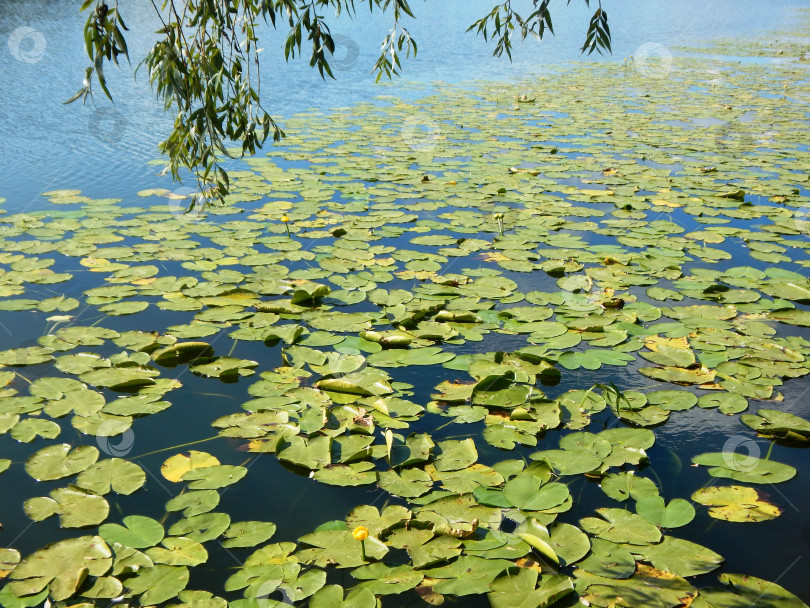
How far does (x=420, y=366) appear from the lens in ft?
8.34

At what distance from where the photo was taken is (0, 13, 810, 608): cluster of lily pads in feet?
5.23

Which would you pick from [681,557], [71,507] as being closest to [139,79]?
[71,507]

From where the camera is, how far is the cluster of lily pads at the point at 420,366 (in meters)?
1.59

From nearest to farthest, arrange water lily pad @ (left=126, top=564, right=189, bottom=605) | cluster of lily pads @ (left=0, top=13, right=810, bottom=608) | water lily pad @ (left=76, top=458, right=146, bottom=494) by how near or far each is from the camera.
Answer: water lily pad @ (left=126, top=564, right=189, bottom=605) → cluster of lily pads @ (left=0, top=13, right=810, bottom=608) → water lily pad @ (left=76, top=458, right=146, bottom=494)

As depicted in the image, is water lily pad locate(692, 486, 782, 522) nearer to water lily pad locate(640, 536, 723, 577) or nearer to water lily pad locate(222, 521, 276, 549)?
water lily pad locate(640, 536, 723, 577)

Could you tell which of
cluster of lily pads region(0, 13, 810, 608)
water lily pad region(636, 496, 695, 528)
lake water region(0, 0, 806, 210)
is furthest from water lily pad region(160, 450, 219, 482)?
lake water region(0, 0, 806, 210)

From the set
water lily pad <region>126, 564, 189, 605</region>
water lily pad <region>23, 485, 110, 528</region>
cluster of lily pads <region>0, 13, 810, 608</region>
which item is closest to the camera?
water lily pad <region>126, 564, 189, 605</region>

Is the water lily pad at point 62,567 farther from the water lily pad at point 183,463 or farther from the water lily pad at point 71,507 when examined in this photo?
the water lily pad at point 183,463

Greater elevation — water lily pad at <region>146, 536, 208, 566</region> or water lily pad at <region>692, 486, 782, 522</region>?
water lily pad at <region>146, 536, 208, 566</region>

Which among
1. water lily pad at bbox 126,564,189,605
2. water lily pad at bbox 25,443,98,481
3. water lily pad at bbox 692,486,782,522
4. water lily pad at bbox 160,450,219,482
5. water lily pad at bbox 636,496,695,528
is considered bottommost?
water lily pad at bbox 692,486,782,522

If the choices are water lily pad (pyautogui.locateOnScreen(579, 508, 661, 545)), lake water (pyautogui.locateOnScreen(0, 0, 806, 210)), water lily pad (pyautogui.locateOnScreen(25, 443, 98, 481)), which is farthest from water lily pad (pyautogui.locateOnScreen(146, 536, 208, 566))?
lake water (pyautogui.locateOnScreen(0, 0, 806, 210))

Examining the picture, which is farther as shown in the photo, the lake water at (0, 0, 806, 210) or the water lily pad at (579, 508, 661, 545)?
the lake water at (0, 0, 806, 210)

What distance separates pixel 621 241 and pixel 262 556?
2.83 m

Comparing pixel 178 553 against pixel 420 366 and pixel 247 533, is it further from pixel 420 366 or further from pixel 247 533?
pixel 420 366
